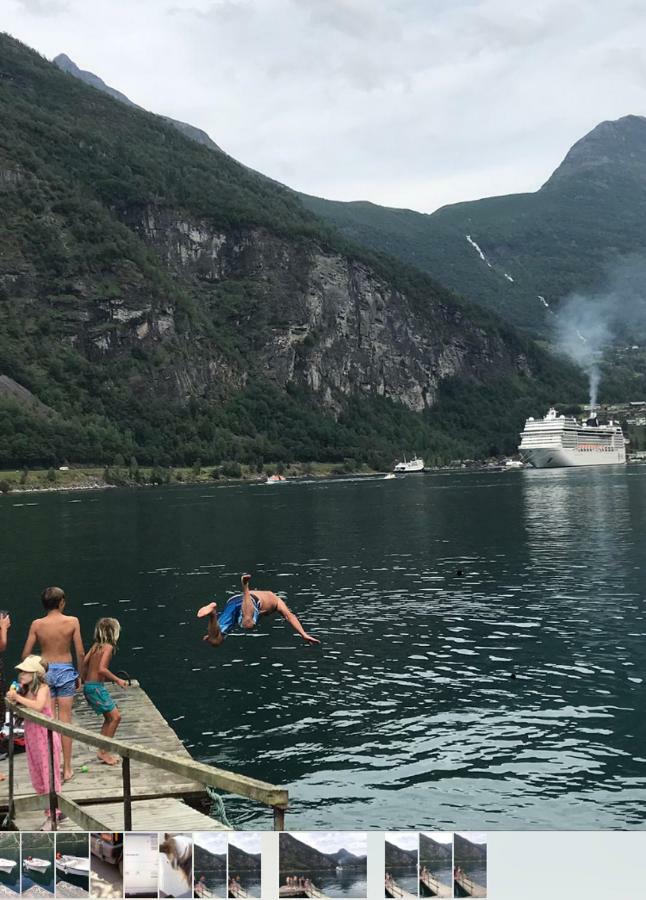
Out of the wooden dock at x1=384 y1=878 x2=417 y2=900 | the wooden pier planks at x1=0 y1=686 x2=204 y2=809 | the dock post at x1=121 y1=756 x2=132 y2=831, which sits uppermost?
the dock post at x1=121 y1=756 x2=132 y2=831

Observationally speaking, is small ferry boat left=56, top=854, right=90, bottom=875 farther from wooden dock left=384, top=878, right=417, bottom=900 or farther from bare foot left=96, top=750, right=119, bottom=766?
bare foot left=96, top=750, right=119, bottom=766

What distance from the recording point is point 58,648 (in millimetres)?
17750

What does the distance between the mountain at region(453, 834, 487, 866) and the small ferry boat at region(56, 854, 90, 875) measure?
17.3 ft

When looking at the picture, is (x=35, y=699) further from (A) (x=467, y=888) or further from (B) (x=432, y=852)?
(A) (x=467, y=888)

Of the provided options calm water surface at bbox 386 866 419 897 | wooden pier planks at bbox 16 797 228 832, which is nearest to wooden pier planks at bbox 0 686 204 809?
wooden pier planks at bbox 16 797 228 832

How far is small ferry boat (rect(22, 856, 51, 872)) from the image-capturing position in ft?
44.2

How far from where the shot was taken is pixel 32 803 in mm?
16250

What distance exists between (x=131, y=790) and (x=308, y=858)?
5.63 meters

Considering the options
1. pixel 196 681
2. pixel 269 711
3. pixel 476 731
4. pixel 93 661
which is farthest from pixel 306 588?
pixel 93 661

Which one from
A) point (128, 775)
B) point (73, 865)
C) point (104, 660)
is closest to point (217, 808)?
point (104, 660)

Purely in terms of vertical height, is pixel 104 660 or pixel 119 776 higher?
pixel 104 660

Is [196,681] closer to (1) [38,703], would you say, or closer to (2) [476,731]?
(2) [476,731]

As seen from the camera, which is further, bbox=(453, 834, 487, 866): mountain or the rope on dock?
the rope on dock

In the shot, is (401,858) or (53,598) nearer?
(401,858)
